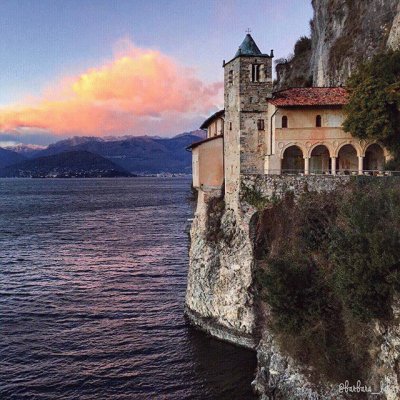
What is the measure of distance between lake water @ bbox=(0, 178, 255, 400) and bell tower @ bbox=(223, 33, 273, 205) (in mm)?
12112

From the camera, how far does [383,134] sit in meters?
32.5

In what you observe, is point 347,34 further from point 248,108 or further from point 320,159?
Result: point 248,108

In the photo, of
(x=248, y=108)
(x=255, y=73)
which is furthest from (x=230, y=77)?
(x=248, y=108)

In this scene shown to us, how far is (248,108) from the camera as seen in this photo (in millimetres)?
34250

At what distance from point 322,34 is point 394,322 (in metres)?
52.5

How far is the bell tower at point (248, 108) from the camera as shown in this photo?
1328 inches

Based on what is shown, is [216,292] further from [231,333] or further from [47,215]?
[47,215]

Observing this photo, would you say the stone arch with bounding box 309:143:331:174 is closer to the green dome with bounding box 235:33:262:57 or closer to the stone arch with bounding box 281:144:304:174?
the stone arch with bounding box 281:144:304:174

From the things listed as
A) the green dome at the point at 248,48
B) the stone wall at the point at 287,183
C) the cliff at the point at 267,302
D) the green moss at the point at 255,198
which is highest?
the green dome at the point at 248,48

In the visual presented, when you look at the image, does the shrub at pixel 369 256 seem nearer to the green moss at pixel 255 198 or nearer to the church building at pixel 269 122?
the green moss at pixel 255 198

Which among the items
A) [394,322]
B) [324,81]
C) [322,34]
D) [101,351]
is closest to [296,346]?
[394,322]

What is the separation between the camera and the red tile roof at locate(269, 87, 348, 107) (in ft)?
112

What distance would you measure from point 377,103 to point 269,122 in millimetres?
8102

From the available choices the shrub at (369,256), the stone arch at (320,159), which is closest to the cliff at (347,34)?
the stone arch at (320,159)
